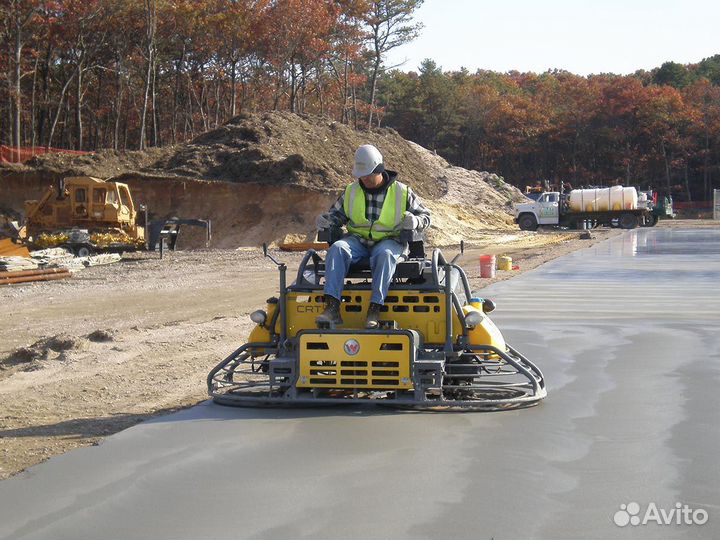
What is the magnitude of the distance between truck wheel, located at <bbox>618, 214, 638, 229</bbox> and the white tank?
456mm

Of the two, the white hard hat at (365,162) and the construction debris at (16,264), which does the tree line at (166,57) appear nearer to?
the construction debris at (16,264)

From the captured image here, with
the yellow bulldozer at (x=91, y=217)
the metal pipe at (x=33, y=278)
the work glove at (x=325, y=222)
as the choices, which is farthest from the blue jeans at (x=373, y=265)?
the yellow bulldozer at (x=91, y=217)

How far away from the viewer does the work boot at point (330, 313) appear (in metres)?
7.81

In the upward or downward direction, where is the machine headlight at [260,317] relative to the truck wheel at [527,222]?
downward

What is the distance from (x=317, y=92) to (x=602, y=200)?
2350 centimetres

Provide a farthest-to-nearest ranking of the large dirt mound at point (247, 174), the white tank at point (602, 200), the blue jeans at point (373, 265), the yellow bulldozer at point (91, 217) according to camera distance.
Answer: the white tank at point (602, 200)
the large dirt mound at point (247, 174)
the yellow bulldozer at point (91, 217)
the blue jeans at point (373, 265)

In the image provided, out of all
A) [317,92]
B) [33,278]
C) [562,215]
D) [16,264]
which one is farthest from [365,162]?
[317,92]

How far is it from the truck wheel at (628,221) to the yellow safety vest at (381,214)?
4911 centimetres

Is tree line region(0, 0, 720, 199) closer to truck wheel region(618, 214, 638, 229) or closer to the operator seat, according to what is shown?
truck wheel region(618, 214, 638, 229)

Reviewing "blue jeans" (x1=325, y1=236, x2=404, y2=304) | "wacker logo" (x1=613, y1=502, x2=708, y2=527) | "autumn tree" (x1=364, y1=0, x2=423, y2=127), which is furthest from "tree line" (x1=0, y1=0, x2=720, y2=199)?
"wacker logo" (x1=613, y1=502, x2=708, y2=527)

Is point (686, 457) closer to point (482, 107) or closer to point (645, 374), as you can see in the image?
point (645, 374)

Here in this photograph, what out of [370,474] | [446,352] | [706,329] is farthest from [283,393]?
[706,329]

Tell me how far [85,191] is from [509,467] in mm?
29217

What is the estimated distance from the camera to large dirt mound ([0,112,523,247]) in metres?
41.3
